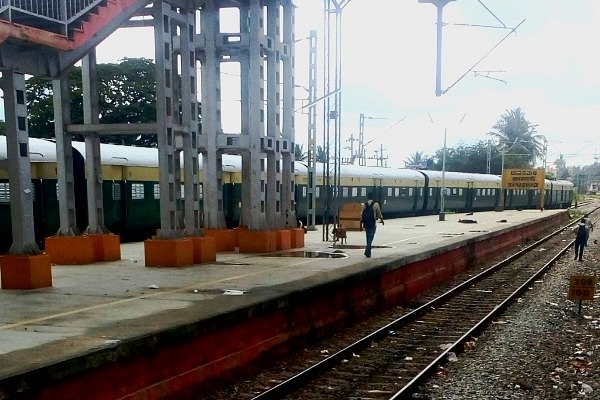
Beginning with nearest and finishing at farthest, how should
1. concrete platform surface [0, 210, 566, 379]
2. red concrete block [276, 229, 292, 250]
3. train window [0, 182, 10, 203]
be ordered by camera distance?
concrete platform surface [0, 210, 566, 379] → train window [0, 182, 10, 203] → red concrete block [276, 229, 292, 250]

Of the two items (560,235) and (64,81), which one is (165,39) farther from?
(560,235)

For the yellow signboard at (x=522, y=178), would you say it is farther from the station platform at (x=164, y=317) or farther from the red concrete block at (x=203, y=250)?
the red concrete block at (x=203, y=250)

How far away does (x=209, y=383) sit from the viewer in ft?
26.0

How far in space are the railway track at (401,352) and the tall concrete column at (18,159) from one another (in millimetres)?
4571

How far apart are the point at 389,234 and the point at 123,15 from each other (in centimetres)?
1438

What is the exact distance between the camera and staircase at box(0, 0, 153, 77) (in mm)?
9450

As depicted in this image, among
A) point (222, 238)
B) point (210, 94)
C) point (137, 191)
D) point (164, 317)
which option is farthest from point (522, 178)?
point (164, 317)

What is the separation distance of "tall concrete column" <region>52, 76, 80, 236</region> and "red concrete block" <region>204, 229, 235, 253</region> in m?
3.98

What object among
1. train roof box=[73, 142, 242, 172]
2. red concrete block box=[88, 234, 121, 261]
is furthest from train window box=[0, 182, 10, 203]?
train roof box=[73, 142, 242, 172]

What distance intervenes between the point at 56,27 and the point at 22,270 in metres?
4.03

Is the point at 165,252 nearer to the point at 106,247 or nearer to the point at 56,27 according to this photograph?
the point at 106,247

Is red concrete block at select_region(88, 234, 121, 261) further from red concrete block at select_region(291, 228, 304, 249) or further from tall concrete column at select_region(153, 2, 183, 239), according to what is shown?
red concrete block at select_region(291, 228, 304, 249)

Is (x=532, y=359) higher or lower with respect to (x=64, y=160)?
lower

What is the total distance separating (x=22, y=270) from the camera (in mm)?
10297
